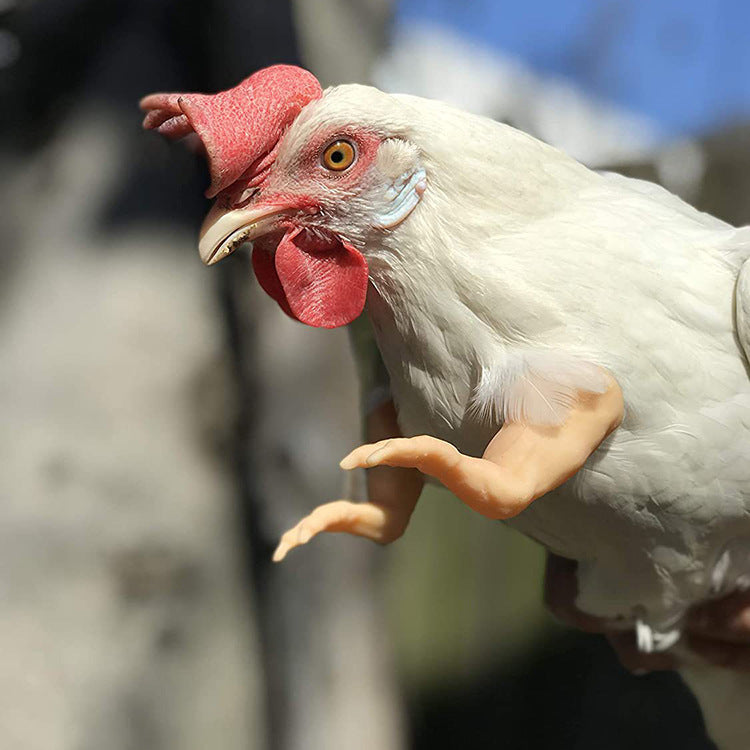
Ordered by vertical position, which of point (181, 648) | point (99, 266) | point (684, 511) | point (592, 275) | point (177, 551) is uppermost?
point (592, 275)

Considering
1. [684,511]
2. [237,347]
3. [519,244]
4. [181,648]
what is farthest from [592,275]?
[181,648]

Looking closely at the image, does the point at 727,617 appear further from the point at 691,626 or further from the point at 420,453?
the point at 420,453

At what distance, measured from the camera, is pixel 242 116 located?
0.41m

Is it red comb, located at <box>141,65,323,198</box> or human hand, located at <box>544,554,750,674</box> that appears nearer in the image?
red comb, located at <box>141,65,323,198</box>

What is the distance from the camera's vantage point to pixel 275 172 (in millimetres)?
427

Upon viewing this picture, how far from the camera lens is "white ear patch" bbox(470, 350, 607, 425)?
16.2 inches

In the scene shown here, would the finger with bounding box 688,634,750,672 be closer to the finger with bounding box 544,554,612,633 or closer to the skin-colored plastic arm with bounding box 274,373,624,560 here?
the finger with bounding box 544,554,612,633

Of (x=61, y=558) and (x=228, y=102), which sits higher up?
(x=228, y=102)

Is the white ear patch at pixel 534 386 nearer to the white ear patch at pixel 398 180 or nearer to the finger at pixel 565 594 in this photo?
the white ear patch at pixel 398 180

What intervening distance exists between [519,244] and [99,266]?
0.83 metres

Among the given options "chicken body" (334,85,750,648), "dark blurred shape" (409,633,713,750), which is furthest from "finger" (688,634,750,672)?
"dark blurred shape" (409,633,713,750)

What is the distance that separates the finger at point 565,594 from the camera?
629 mm

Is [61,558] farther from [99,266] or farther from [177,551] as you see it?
[99,266]

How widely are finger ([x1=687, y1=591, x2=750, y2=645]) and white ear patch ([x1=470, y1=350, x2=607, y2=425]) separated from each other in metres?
0.28
